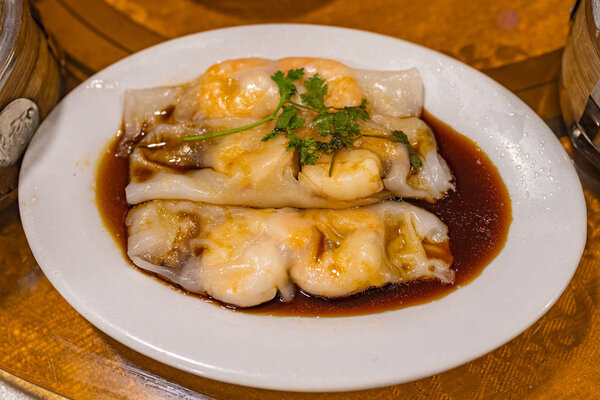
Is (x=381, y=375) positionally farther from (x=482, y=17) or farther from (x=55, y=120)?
(x=482, y=17)

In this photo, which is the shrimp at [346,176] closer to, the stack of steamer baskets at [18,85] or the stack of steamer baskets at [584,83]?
the stack of steamer baskets at [584,83]

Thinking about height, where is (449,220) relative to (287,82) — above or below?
below

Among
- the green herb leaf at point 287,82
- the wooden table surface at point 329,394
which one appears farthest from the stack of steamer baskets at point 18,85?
the green herb leaf at point 287,82

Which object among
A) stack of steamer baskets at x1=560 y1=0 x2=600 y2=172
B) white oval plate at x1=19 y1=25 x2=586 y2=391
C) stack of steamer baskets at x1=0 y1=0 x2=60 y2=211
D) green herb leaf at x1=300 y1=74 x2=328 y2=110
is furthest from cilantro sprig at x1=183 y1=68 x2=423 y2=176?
stack of steamer baskets at x1=560 y1=0 x2=600 y2=172

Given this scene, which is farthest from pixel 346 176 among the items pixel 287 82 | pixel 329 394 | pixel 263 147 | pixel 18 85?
pixel 18 85

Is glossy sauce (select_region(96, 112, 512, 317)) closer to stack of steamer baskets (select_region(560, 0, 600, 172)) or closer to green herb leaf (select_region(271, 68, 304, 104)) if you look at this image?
stack of steamer baskets (select_region(560, 0, 600, 172))

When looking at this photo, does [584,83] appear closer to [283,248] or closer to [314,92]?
[314,92]
